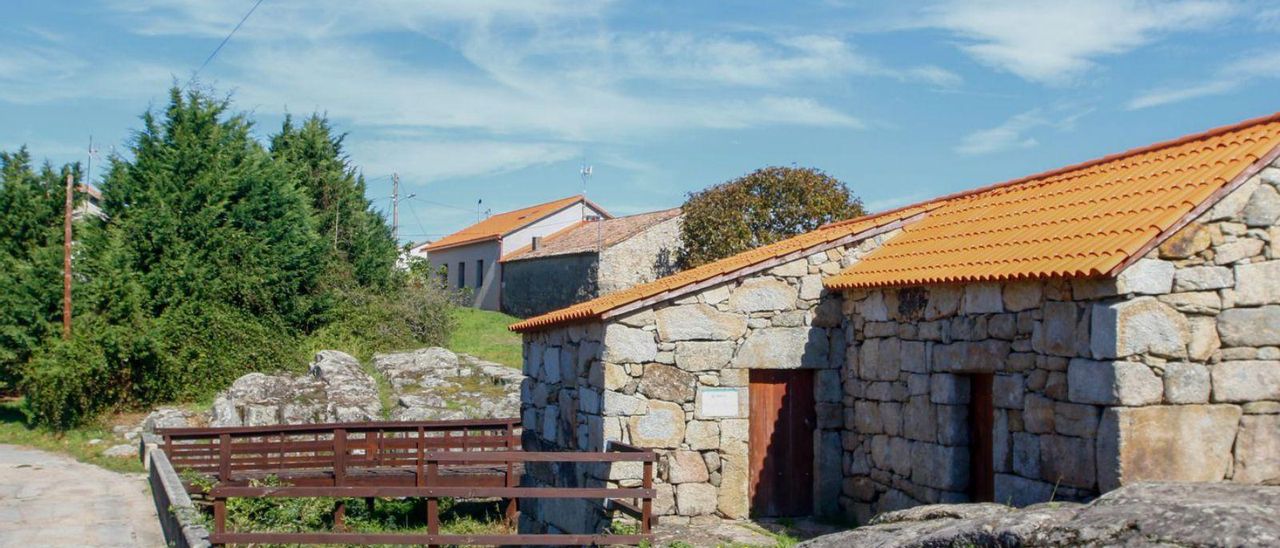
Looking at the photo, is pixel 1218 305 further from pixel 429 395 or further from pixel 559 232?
pixel 559 232

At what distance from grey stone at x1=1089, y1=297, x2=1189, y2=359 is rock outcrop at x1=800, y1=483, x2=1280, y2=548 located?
180 centimetres

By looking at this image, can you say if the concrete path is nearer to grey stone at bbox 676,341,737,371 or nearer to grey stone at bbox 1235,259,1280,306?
grey stone at bbox 676,341,737,371

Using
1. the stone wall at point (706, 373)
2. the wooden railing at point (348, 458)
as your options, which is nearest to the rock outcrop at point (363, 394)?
the wooden railing at point (348, 458)

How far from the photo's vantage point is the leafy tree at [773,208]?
27750mm

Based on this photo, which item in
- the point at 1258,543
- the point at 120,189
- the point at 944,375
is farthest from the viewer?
the point at 120,189

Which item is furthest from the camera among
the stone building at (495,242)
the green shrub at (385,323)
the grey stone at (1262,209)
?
the stone building at (495,242)

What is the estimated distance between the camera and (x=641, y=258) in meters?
33.3

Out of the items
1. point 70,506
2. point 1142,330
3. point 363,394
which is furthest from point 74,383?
point 1142,330

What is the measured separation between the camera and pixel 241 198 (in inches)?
979

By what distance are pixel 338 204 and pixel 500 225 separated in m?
14.7

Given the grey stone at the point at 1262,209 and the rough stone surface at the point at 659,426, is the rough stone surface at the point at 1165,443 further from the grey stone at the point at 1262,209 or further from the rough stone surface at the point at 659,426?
the rough stone surface at the point at 659,426

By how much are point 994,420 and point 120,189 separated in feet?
65.8

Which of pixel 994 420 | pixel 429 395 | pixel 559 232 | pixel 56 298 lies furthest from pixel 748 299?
pixel 559 232

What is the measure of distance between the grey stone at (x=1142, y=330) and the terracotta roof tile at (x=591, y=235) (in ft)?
82.7
